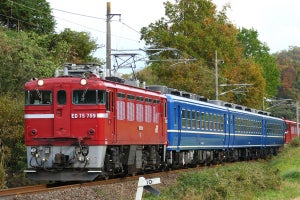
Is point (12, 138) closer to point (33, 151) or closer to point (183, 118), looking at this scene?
point (33, 151)

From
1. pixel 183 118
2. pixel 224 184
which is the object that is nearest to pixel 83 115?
pixel 224 184

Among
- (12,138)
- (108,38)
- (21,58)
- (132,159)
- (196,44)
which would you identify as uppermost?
(196,44)

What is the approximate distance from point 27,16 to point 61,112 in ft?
90.8

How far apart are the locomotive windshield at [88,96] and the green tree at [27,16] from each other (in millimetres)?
24896

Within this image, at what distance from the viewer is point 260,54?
3595 inches

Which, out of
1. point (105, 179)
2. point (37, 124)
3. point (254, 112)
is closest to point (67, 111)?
point (37, 124)

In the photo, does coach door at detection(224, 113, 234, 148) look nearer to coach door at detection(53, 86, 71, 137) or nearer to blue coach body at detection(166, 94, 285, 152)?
blue coach body at detection(166, 94, 285, 152)

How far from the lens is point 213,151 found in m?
34.8

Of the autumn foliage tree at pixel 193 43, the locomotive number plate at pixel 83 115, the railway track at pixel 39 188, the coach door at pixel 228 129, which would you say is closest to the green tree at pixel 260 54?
the autumn foliage tree at pixel 193 43

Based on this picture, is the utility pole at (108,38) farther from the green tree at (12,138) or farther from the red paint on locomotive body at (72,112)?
the red paint on locomotive body at (72,112)

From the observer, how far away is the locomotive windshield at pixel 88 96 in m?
19.2

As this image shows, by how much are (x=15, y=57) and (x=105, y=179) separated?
33.5 feet

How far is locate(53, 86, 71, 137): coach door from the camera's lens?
1914 centimetres

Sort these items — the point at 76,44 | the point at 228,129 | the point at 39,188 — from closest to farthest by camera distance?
the point at 39,188 < the point at 228,129 < the point at 76,44
